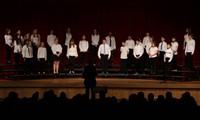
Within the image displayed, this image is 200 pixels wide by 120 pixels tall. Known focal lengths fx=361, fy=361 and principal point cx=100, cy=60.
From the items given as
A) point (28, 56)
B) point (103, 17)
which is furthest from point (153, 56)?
point (28, 56)

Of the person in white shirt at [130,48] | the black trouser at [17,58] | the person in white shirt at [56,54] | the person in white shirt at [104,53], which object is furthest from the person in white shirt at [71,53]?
the person in white shirt at [130,48]

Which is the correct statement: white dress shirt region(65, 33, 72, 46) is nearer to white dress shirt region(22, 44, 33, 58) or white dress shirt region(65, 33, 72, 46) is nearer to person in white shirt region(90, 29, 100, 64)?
person in white shirt region(90, 29, 100, 64)

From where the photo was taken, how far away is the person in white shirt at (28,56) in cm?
1503

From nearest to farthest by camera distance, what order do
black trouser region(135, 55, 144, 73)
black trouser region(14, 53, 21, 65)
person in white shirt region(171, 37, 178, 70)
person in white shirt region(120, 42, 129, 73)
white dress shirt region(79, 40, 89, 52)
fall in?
person in white shirt region(171, 37, 178, 70), black trouser region(14, 53, 21, 65), person in white shirt region(120, 42, 129, 73), black trouser region(135, 55, 144, 73), white dress shirt region(79, 40, 89, 52)

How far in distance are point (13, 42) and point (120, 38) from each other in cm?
547

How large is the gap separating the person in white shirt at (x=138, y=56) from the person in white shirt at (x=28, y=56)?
441 cm

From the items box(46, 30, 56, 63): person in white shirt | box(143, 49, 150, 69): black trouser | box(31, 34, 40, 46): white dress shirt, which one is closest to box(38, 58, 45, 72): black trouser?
box(46, 30, 56, 63): person in white shirt

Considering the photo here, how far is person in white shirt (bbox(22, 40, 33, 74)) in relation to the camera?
1503 cm

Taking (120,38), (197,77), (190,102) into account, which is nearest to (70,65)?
(120,38)

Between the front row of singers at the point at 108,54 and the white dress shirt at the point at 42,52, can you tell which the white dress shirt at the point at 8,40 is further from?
the white dress shirt at the point at 42,52

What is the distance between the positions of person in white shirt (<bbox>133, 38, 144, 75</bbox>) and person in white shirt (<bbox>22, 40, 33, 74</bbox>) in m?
4.41

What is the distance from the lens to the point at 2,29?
57.5 ft

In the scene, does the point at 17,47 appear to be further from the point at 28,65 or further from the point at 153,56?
the point at 153,56

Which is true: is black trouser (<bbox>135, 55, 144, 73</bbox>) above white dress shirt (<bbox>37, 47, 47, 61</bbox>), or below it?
below
